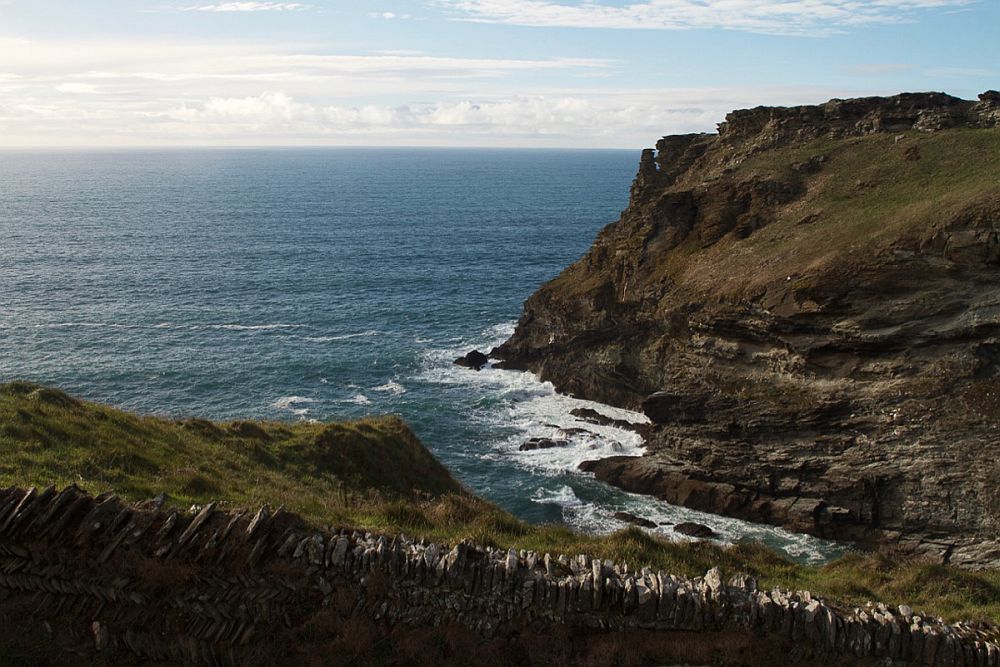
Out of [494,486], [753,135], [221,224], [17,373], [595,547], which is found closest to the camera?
[595,547]

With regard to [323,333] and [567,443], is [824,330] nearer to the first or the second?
[567,443]

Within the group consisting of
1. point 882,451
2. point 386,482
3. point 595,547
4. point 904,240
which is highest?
point 904,240

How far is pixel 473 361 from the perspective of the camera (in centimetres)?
6975

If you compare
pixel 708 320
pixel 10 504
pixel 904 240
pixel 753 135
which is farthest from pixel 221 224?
pixel 10 504

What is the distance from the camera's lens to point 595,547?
59.6ft

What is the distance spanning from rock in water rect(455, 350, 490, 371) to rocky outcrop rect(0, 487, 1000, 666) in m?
54.4

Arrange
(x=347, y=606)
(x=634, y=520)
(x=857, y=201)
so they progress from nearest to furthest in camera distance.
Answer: (x=347, y=606) → (x=634, y=520) → (x=857, y=201)

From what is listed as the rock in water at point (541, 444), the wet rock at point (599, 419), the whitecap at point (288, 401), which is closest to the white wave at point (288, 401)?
the whitecap at point (288, 401)

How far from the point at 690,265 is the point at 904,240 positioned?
644 inches

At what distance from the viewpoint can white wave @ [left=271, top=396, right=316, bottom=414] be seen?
59362 millimetres

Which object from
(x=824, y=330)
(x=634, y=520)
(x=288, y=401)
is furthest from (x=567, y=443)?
(x=288, y=401)

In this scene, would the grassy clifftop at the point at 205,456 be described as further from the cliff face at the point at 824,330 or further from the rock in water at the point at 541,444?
the cliff face at the point at 824,330

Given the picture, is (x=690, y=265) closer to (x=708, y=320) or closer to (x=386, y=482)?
(x=708, y=320)

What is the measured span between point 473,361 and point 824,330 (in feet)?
109
